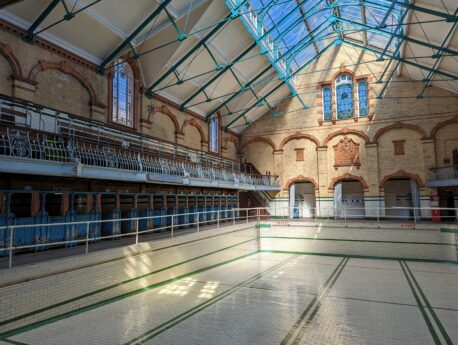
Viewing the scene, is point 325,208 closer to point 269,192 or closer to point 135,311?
point 269,192

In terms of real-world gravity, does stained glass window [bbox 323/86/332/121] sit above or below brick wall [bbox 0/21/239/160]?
above

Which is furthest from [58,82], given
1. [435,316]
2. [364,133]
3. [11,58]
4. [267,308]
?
[364,133]

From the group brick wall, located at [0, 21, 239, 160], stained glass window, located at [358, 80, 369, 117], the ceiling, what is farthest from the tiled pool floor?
stained glass window, located at [358, 80, 369, 117]

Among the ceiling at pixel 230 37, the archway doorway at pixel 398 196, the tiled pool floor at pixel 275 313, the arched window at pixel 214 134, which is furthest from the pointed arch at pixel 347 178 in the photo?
the tiled pool floor at pixel 275 313

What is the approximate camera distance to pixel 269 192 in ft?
80.7

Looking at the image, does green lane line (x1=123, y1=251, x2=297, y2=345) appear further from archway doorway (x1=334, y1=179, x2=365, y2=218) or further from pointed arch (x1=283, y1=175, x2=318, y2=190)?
archway doorway (x1=334, y1=179, x2=365, y2=218)

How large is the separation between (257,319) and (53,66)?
1098 centimetres

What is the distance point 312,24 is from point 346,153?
8.69 m

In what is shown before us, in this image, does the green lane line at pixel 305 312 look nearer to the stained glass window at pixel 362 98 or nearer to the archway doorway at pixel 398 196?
the archway doorway at pixel 398 196

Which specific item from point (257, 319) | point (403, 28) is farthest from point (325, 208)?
point (257, 319)

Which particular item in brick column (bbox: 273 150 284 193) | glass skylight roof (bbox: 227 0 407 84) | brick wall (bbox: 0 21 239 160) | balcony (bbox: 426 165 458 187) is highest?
glass skylight roof (bbox: 227 0 407 84)

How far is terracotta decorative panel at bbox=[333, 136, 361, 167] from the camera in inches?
879

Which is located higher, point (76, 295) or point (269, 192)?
point (269, 192)

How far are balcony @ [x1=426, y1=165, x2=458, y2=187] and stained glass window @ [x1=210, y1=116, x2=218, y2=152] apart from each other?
533 inches
